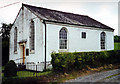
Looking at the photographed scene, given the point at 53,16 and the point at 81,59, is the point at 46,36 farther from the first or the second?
the point at 81,59

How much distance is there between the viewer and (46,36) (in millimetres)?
14695

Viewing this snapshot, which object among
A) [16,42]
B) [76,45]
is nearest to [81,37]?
[76,45]

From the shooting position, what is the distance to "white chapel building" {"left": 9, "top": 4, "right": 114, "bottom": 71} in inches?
583

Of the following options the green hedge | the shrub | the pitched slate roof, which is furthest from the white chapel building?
the shrub

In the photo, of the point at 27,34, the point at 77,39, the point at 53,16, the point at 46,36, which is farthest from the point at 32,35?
the point at 77,39

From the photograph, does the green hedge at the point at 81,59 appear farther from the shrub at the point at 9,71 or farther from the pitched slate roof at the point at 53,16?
the pitched slate roof at the point at 53,16

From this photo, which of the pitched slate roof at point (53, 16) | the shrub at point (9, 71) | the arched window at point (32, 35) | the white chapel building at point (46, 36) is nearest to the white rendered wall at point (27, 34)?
the white chapel building at point (46, 36)

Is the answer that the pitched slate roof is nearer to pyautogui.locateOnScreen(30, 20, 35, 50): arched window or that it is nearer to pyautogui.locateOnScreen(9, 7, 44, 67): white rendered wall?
pyautogui.locateOnScreen(9, 7, 44, 67): white rendered wall

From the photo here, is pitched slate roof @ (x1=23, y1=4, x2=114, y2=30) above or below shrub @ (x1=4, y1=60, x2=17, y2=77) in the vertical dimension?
above

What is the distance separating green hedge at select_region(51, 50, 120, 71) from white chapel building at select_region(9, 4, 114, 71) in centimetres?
227

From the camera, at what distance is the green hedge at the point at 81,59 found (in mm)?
10688

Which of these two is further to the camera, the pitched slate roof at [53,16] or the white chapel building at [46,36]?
the pitched slate roof at [53,16]

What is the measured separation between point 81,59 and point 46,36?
4722mm

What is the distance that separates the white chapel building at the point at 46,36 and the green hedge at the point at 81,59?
7.45 ft
